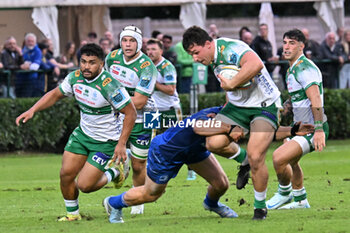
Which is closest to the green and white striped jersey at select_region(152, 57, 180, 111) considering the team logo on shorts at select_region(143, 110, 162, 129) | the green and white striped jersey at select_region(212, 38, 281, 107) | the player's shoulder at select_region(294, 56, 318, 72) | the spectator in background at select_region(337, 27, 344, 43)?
the team logo on shorts at select_region(143, 110, 162, 129)

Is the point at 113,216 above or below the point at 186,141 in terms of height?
below

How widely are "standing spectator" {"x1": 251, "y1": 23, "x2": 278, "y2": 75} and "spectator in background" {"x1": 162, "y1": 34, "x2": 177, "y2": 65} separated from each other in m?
2.13

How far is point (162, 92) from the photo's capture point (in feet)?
47.8

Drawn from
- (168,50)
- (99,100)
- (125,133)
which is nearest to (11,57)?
(168,50)

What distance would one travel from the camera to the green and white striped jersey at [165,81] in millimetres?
14203

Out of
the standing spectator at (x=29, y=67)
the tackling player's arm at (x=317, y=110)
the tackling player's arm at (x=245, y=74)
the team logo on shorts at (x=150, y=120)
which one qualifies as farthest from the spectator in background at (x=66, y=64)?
the tackling player's arm at (x=245, y=74)

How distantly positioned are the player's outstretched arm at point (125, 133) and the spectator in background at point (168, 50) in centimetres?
1108

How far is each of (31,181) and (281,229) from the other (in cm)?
869

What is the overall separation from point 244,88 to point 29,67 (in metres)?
12.7

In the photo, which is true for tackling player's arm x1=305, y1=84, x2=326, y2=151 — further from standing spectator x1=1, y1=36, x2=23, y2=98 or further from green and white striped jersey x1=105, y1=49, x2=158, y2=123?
standing spectator x1=1, y1=36, x2=23, y2=98

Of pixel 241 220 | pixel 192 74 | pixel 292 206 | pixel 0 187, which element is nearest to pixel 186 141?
pixel 241 220

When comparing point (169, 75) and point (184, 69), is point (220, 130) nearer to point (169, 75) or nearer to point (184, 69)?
point (169, 75)

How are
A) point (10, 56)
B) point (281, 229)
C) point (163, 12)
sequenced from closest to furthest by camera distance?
point (281, 229), point (10, 56), point (163, 12)

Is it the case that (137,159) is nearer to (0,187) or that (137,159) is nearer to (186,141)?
(186,141)
